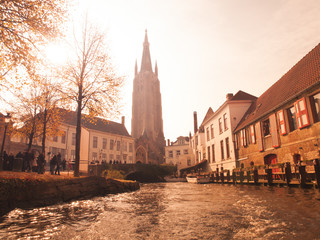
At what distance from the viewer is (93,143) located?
44031 mm

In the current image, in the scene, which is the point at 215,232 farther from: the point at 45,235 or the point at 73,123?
the point at 73,123

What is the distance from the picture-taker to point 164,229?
4.86 m

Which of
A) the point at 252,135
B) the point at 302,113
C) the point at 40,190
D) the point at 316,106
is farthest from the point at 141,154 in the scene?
the point at 40,190

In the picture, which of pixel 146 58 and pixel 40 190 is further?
pixel 146 58

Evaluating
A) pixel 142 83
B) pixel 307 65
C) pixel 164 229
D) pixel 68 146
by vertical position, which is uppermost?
pixel 142 83

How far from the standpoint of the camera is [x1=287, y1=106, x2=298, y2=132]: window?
49.9 feet

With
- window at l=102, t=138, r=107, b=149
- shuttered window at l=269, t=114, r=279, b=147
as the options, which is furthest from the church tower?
shuttered window at l=269, t=114, r=279, b=147

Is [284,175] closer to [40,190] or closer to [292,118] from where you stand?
[292,118]

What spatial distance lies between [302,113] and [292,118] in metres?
1.81

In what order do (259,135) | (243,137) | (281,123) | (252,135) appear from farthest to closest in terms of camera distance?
(243,137)
(252,135)
(259,135)
(281,123)

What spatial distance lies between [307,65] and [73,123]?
37750 millimetres

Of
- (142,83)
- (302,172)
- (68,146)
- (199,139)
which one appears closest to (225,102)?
(302,172)

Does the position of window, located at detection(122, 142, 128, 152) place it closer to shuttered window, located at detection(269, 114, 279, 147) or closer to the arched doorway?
the arched doorway

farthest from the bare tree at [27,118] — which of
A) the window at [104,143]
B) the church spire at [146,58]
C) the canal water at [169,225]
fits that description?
the church spire at [146,58]
